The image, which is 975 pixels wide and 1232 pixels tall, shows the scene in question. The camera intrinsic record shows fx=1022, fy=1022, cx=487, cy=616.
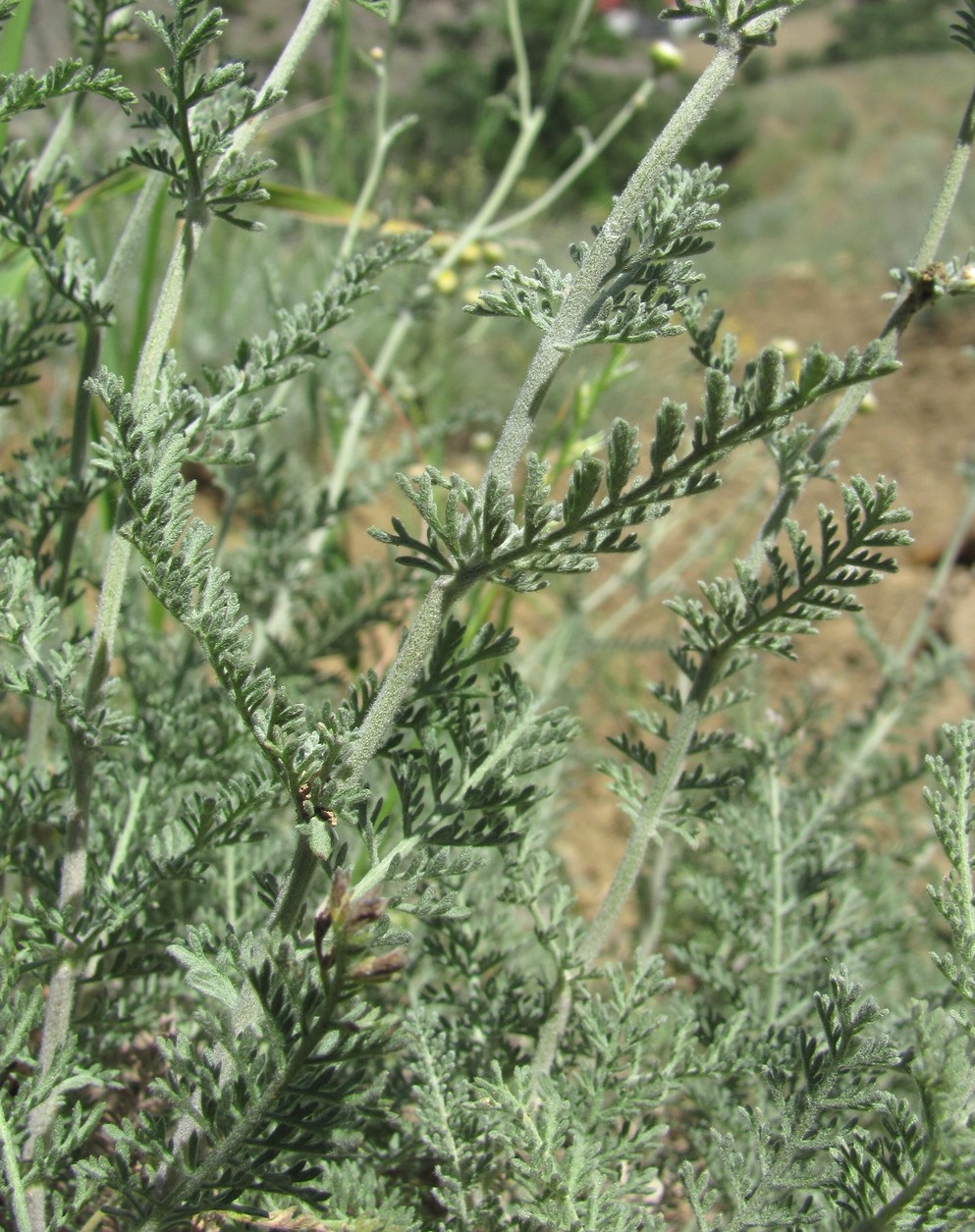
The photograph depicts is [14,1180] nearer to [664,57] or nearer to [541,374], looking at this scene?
[541,374]

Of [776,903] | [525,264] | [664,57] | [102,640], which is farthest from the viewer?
[525,264]

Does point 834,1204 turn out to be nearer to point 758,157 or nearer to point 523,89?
point 523,89

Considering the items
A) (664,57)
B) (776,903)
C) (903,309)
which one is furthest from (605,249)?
(664,57)

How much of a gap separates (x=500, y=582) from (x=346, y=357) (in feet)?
4.76

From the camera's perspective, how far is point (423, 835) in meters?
0.85

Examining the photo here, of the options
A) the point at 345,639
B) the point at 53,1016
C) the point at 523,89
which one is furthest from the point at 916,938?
the point at 523,89

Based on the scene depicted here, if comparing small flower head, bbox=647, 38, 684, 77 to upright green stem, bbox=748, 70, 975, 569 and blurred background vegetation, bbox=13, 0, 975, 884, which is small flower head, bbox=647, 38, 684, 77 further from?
upright green stem, bbox=748, 70, 975, 569

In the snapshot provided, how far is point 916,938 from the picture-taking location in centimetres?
200

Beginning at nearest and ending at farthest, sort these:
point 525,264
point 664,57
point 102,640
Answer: point 102,640 → point 664,57 → point 525,264

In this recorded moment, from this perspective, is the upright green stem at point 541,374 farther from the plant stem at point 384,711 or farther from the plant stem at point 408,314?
the plant stem at point 408,314

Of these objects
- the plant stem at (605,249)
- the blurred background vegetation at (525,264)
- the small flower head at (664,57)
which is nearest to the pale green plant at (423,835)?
the plant stem at (605,249)

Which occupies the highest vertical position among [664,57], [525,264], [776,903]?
[664,57]

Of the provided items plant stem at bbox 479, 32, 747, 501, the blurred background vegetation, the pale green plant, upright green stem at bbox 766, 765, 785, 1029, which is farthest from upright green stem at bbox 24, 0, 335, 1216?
upright green stem at bbox 766, 765, 785, 1029

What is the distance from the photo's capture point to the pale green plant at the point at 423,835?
726 millimetres
